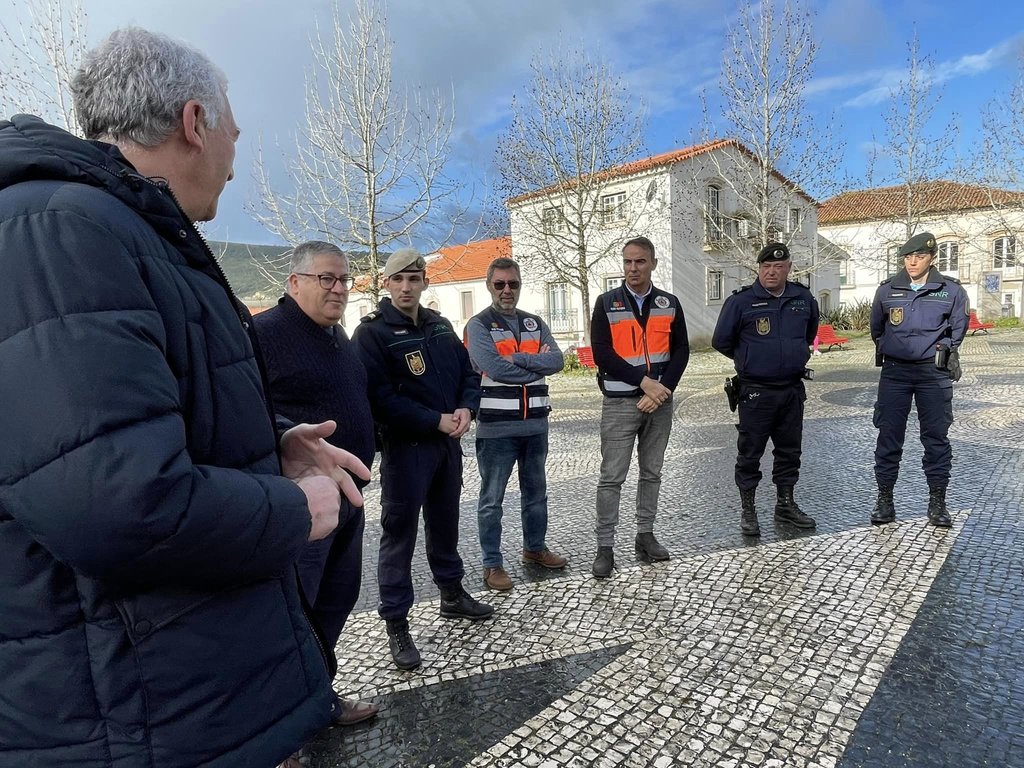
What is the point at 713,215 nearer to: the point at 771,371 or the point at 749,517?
the point at 771,371

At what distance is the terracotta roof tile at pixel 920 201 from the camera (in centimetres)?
2844

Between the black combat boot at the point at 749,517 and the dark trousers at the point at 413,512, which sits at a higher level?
the dark trousers at the point at 413,512

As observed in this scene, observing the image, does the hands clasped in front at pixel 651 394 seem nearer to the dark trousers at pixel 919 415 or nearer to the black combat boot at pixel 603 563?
the black combat boot at pixel 603 563

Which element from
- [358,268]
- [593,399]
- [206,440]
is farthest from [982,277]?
[206,440]

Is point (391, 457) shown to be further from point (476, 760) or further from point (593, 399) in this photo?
point (593, 399)

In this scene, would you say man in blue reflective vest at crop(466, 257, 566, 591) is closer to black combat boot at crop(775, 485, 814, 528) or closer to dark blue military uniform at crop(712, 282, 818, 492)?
dark blue military uniform at crop(712, 282, 818, 492)

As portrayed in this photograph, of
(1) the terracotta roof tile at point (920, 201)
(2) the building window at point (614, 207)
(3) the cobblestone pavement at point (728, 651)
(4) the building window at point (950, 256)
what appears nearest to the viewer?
(3) the cobblestone pavement at point (728, 651)

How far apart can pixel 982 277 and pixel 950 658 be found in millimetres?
41959

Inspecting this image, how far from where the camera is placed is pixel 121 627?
1086 millimetres

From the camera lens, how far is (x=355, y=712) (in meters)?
2.78

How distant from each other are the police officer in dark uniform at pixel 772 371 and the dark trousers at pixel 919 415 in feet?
2.40

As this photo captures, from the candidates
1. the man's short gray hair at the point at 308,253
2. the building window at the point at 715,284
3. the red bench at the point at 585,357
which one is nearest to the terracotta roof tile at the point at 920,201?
the building window at the point at 715,284

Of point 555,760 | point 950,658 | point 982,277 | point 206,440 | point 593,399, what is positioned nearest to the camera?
point 206,440

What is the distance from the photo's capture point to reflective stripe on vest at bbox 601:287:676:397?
14.7 ft
